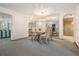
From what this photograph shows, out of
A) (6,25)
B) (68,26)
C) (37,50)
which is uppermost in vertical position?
(6,25)

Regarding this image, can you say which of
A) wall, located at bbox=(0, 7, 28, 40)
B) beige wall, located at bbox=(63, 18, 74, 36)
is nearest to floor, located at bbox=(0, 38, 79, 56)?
wall, located at bbox=(0, 7, 28, 40)

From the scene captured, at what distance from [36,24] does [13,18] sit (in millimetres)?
4738

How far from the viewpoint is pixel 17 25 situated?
835 centimetres

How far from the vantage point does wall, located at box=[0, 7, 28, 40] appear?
7.45 metres

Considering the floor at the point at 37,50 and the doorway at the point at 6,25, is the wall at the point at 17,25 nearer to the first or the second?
the doorway at the point at 6,25

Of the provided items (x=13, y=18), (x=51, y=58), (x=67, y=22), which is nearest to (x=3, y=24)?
(x=13, y=18)

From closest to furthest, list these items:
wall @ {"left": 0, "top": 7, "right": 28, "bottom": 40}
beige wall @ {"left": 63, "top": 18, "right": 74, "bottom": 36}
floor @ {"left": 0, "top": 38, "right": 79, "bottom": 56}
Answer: floor @ {"left": 0, "top": 38, "right": 79, "bottom": 56}, wall @ {"left": 0, "top": 7, "right": 28, "bottom": 40}, beige wall @ {"left": 63, "top": 18, "right": 74, "bottom": 36}

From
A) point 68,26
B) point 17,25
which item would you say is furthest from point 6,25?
point 68,26

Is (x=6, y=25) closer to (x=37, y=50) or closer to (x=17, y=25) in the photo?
(x=17, y=25)

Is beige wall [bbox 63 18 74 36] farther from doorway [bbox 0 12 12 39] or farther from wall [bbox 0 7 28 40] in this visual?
doorway [bbox 0 12 12 39]

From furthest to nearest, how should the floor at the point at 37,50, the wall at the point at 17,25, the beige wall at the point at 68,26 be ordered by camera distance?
the beige wall at the point at 68,26 → the wall at the point at 17,25 → the floor at the point at 37,50

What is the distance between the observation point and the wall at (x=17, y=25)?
7451mm

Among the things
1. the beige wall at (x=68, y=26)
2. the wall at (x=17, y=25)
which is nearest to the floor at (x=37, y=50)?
the wall at (x=17, y=25)

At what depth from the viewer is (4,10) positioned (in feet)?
21.8
